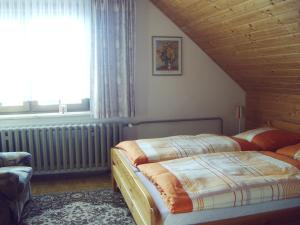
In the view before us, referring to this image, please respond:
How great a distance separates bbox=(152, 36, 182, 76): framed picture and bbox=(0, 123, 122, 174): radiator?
36.2 inches

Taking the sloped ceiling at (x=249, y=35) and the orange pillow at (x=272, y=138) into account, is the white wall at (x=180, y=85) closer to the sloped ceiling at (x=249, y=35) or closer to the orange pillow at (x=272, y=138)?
the sloped ceiling at (x=249, y=35)

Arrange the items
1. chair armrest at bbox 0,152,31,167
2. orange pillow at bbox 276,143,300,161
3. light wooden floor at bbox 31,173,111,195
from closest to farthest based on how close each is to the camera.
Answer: orange pillow at bbox 276,143,300,161
chair armrest at bbox 0,152,31,167
light wooden floor at bbox 31,173,111,195

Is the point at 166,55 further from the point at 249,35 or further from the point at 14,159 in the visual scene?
the point at 14,159

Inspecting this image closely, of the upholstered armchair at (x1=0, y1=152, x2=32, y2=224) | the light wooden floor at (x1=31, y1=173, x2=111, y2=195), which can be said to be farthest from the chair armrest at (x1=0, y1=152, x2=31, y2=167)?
the light wooden floor at (x1=31, y1=173, x2=111, y2=195)

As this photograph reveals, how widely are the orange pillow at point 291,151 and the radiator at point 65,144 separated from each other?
6.21ft

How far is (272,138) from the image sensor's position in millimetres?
3371

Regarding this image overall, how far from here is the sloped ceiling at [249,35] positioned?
8.43 ft

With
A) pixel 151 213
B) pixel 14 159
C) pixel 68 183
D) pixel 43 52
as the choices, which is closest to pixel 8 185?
pixel 14 159

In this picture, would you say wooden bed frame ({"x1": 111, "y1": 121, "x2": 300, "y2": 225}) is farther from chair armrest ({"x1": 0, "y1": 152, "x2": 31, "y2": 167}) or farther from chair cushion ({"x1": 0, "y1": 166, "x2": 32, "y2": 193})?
chair armrest ({"x1": 0, "y1": 152, "x2": 31, "y2": 167})

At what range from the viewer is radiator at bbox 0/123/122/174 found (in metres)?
3.69

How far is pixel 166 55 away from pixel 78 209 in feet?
7.26

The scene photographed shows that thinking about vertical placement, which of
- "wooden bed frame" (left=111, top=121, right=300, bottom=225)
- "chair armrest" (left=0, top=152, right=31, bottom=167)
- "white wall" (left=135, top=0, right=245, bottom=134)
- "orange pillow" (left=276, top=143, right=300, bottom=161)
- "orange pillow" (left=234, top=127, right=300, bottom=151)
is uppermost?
"white wall" (left=135, top=0, right=245, bottom=134)

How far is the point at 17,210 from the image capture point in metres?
2.61

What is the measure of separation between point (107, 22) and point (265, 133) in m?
2.25
